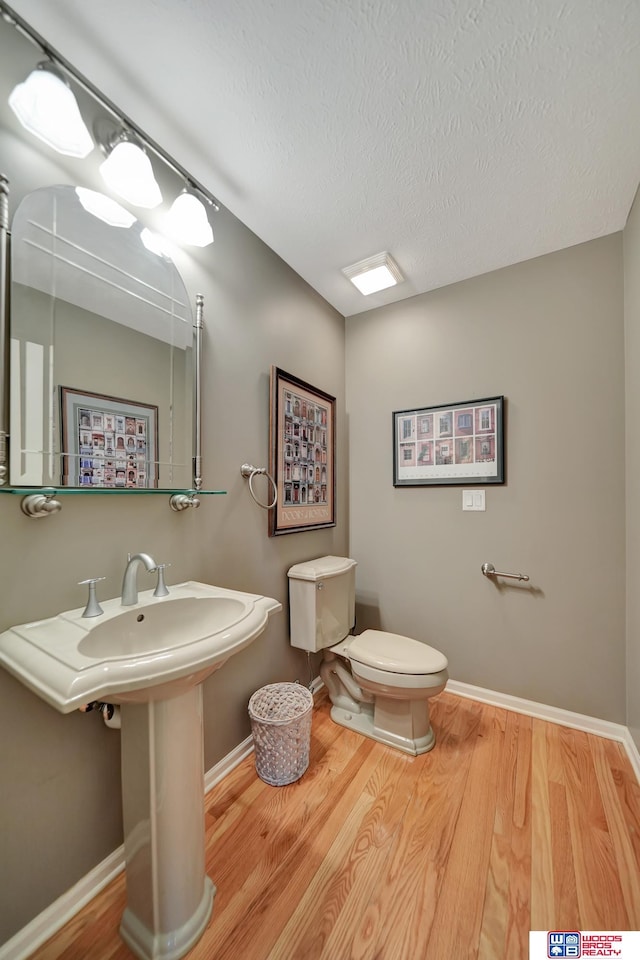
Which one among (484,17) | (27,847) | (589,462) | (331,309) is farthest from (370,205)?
(27,847)

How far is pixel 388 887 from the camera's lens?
1025 mm

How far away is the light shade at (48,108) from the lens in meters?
0.88

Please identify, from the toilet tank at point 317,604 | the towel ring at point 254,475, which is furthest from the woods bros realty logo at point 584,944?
the towel ring at point 254,475

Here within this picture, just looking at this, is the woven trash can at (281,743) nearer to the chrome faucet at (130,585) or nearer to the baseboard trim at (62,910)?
the baseboard trim at (62,910)

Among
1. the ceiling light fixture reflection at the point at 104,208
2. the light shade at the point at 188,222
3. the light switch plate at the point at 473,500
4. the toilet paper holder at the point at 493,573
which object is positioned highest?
the light shade at the point at 188,222

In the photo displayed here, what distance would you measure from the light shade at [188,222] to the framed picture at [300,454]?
59 cm

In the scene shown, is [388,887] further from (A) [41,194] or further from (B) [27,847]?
(A) [41,194]

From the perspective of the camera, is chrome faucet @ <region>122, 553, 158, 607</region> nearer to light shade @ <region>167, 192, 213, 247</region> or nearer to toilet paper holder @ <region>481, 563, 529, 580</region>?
light shade @ <region>167, 192, 213, 247</region>

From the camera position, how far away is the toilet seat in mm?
1492

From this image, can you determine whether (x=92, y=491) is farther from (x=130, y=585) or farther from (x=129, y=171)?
(x=129, y=171)

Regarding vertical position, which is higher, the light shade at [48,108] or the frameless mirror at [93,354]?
the light shade at [48,108]

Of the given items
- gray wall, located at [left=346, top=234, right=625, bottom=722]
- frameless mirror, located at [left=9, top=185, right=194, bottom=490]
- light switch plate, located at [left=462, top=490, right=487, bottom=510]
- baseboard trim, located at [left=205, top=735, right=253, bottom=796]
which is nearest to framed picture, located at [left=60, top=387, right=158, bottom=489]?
frameless mirror, located at [left=9, top=185, right=194, bottom=490]

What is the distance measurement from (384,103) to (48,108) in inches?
37.6

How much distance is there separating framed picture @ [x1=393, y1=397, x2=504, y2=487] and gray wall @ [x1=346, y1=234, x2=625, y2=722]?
6 centimetres
